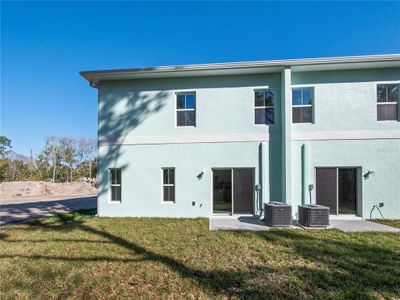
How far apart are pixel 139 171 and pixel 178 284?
6.30m

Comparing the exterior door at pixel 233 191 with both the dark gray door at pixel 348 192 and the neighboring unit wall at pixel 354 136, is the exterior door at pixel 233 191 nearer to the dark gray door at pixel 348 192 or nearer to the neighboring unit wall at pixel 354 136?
the neighboring unit wall at pixel 354 136

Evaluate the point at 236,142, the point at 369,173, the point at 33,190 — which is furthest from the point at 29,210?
the point at 369,173

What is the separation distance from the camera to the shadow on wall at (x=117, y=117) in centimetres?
987

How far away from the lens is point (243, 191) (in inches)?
367

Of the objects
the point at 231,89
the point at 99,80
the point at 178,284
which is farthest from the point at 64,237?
the point at 231,89

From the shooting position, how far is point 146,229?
7.53 m

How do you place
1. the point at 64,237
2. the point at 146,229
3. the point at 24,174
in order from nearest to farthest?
the point at 64,237 → the point at 146,229 → the point at 24,174

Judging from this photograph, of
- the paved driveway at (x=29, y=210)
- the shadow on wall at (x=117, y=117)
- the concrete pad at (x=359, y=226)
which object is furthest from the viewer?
the paved driveway at (x=29, y=210)

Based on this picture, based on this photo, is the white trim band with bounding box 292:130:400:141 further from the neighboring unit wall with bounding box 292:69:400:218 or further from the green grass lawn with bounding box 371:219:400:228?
the green grass lawn with bounding box 371:219:400:228

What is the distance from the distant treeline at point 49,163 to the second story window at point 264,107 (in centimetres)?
3041

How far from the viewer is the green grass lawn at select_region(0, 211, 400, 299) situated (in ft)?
12.5

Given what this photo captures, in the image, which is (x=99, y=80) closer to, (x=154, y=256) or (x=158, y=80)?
(x=158, y=80)

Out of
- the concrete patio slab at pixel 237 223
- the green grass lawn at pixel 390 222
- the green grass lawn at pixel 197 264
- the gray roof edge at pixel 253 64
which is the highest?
the gray roof edge at pixel 253 64

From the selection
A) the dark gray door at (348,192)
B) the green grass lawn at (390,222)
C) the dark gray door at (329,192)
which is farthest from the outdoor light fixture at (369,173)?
the green grass lawn at (390,222)
